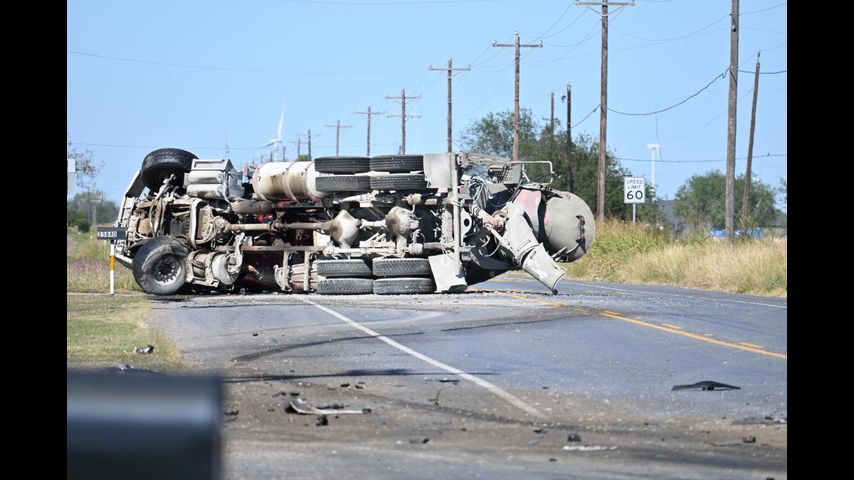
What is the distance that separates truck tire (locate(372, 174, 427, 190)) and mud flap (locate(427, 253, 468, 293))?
1503 millimetres

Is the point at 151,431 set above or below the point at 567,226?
below

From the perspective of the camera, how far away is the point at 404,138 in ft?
273

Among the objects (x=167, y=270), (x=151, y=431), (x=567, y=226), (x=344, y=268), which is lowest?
(x=167, y=270)

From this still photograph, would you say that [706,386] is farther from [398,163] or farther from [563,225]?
[563,225]

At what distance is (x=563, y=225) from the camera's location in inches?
1028

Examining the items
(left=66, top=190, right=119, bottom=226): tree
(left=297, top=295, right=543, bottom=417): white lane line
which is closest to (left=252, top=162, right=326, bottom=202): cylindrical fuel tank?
(left=297, top=295, right=543, bottom=417): white lane line

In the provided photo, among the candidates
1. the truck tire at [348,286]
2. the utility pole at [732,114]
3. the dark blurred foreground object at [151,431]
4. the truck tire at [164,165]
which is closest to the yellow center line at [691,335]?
the truck tire at [348,286]

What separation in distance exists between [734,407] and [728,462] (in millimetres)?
2349

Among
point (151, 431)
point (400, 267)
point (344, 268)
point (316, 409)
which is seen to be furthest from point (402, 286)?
point (151, 431)

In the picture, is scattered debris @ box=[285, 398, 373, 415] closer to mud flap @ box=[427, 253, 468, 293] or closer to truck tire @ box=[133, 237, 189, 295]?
mud flap @ box=[427, 253, 468, 293]

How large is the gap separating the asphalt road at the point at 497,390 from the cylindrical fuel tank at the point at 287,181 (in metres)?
5.60

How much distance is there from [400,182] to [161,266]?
561 centimetres
